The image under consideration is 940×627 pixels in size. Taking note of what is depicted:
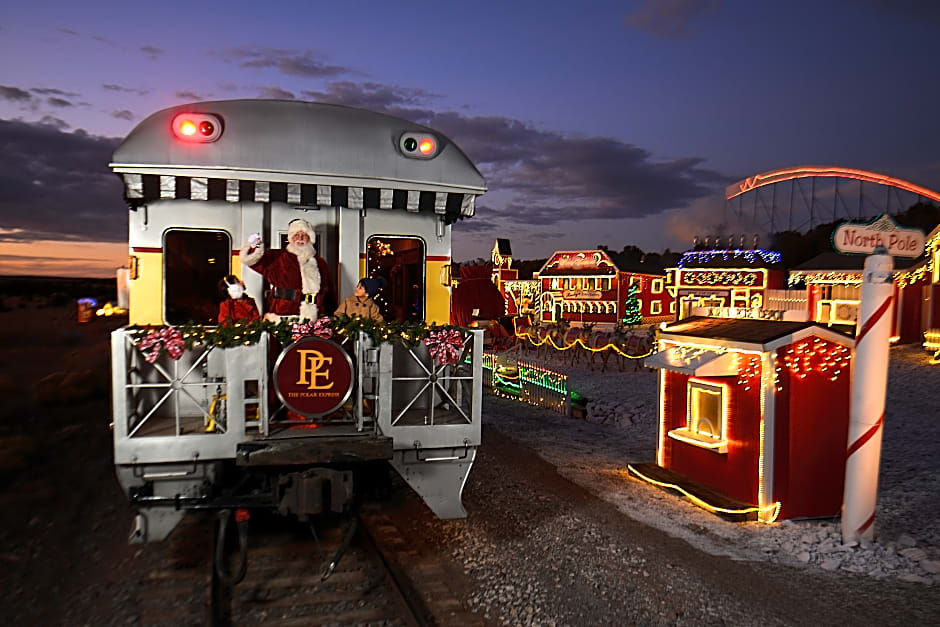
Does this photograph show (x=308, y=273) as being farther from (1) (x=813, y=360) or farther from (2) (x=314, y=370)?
(1) (x=813, y=360)

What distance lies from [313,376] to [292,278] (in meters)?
1.50

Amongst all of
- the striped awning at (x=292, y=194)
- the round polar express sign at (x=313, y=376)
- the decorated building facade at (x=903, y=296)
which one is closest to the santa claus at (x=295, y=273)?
the striped awning at (x=292, y=194)

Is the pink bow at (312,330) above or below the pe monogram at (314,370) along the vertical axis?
above

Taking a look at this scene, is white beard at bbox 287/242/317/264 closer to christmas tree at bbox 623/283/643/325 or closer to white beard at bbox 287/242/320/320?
white beard at bbox 287/242/320/320

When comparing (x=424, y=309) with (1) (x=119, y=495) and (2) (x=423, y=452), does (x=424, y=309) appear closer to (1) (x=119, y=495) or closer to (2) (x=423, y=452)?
(2) (x=423, y=452)

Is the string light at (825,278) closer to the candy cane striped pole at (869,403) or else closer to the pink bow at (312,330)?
the candy cane striped pole at (869,403)

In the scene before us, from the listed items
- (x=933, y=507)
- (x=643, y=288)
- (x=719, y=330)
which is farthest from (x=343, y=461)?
(x=643, y=288)

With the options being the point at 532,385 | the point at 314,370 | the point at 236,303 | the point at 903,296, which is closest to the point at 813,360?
the point at 314,370

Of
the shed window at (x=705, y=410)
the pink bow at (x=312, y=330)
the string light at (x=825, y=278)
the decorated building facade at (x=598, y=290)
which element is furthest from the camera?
the decorated building facade at (x=598, y=290)

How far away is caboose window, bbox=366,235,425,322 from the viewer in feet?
24.7

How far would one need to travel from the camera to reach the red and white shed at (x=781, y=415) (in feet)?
24.4

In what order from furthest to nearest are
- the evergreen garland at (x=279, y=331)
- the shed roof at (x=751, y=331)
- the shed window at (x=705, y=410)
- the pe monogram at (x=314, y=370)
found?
the shed window at (x=705, y=410) < the shed roof at (x=751, y=331) < the pe monogram at (x=314, y=370) < the evergreen garland at (x=279, y=331)

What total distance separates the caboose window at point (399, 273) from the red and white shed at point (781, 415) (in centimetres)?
355

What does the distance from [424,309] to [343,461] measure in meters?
2.69
